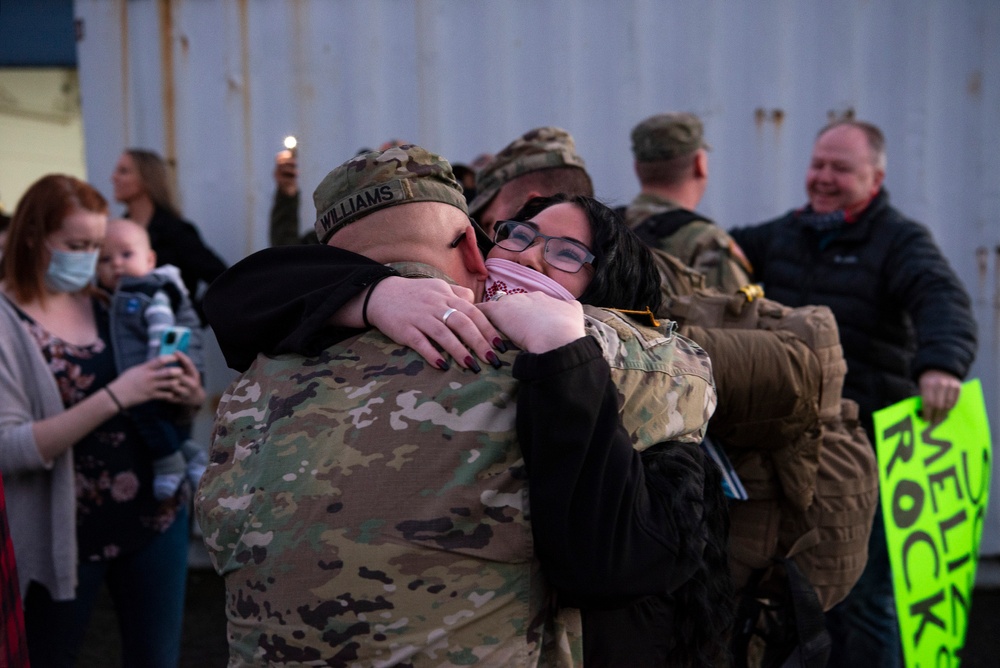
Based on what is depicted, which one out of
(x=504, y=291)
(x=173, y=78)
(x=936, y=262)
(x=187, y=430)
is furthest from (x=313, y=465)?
(x=173, y=78)

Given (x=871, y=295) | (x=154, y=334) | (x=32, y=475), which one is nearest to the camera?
(x=32, y=475)

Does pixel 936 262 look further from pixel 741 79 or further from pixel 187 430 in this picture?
pixel 187 430

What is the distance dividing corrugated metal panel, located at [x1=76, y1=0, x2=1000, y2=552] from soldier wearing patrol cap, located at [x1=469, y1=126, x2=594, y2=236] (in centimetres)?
135

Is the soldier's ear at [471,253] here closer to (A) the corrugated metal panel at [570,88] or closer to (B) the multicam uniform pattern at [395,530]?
(B) the multicam uniform pattern at [395,530]

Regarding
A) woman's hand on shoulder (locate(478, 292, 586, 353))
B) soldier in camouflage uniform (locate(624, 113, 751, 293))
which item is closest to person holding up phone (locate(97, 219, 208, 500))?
soldier in camouflage uniform (locate(624, 113, 751, 293))

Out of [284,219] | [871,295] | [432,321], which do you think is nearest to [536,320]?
[432,321]

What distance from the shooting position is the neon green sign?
7.80 feet

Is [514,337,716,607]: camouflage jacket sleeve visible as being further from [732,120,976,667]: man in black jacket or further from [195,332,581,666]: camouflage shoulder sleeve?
[732,120,976,667]: man in black jacket

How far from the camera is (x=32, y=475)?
2.43 m

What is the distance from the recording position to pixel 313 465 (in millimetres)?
1204

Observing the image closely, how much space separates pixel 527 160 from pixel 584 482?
1.66m

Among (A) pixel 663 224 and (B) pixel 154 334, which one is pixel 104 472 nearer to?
(B) pixel 154 334

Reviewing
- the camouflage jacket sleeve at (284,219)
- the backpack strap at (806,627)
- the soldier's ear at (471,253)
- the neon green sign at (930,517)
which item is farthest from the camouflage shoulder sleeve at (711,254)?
the camouflage jacket sleeve at (284,219)

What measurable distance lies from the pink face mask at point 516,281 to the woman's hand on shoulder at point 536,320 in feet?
0.63
